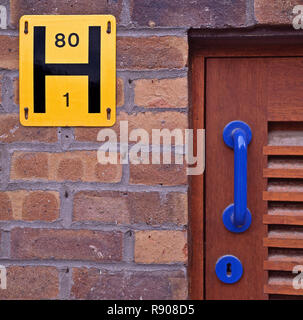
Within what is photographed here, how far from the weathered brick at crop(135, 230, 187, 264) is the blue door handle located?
14 cm

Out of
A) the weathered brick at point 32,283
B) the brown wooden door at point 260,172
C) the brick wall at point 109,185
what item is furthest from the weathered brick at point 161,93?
the weathered brick at point 32,283

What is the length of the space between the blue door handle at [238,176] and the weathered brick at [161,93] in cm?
15

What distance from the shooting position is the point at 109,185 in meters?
0.94

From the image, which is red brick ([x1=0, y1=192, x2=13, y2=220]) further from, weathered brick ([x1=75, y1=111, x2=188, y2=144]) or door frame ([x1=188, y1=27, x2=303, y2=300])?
door frame ([x1=188, y1=27, x2=303, y2=300])

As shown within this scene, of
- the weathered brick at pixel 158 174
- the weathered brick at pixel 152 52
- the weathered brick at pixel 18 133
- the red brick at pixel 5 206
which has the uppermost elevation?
the weathered brick at pixel 152 52

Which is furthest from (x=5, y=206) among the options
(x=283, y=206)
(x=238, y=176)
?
(x=283, y=206)

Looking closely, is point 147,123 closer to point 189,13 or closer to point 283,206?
point 189,13

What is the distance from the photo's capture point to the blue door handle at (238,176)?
0.94 m

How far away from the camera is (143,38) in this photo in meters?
0.93

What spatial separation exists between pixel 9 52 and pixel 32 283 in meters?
0.55

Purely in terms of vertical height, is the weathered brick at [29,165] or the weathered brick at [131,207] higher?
the weathered brick at [29,165]

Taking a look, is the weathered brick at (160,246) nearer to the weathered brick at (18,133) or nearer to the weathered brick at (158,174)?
the weathered brick at (158,174)
